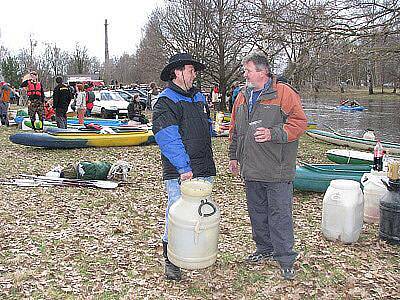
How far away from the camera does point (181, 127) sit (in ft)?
12.9

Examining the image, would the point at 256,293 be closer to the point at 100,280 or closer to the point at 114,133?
the point at 100,280

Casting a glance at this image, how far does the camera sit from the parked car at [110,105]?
77.3 feet

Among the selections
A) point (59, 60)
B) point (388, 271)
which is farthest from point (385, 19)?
point (59, 60)

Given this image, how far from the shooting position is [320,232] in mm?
5641

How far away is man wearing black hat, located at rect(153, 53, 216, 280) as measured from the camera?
12.5 ft

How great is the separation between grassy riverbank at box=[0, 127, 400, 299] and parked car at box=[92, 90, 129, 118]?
1607cm

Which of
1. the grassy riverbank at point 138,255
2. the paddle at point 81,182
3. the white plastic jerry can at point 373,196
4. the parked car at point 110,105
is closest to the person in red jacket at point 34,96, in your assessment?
the paddle at point 81,182

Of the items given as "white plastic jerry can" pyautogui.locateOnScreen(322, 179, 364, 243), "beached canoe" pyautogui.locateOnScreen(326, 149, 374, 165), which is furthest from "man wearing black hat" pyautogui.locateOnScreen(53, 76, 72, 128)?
"white plastic jerry can" pyautogui.locateOnScreen(322, 179, 364, 243)

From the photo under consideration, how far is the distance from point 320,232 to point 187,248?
7.78ft

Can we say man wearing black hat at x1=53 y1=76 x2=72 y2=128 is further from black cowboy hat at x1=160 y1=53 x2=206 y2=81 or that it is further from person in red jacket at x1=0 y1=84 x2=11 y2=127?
black cowboy hat at x1=160 y1=53 x2=206 y2=81

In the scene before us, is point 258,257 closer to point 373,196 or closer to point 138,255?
point 138,255

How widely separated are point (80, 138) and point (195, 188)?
8.88 meters

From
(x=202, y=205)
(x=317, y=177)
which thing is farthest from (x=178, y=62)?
(x=317, y=177)

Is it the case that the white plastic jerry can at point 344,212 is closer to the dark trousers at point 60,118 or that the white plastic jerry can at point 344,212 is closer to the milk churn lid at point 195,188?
the milk churn lid at point 195,188
